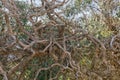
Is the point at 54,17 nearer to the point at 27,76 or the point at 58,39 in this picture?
the point at 58,39

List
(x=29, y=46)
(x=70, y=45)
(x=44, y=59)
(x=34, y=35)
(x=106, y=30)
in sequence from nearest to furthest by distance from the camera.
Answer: (x=29, y=46) < (x=34, y=35) < (x=70, y=45) < (x=44, y=59) < (x=106, y=30)

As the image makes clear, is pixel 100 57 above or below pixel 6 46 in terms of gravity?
below

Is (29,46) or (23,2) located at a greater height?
(23,2)

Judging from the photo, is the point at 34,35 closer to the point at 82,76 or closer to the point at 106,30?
the point at 82,76

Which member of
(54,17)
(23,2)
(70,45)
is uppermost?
(23,2)

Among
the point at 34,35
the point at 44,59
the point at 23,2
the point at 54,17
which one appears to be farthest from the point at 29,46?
the point at 23,2

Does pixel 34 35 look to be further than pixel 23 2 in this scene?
No

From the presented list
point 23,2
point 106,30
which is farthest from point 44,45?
point 106,30

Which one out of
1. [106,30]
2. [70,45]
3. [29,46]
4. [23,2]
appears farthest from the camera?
[106,30]

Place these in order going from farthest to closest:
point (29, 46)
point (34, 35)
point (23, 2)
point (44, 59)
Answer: point (23, 2), point (44, 59), point (34, 35), point (29, 46)

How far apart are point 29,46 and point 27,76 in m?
0.58

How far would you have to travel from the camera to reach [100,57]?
6.27 feet

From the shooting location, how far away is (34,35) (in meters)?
1.69

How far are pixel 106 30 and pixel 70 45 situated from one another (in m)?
1.10
